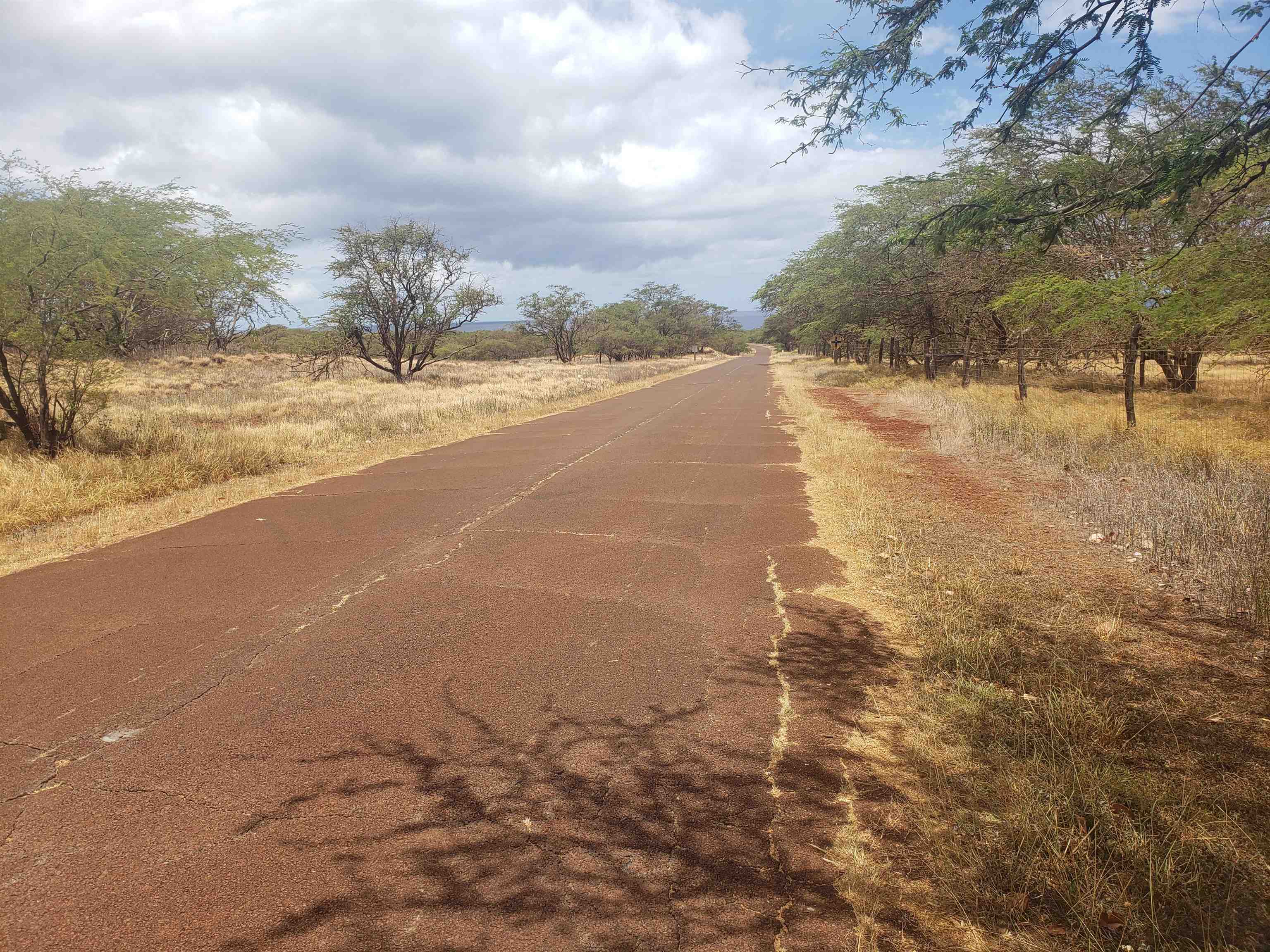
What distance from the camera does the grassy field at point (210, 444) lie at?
8.27 metres

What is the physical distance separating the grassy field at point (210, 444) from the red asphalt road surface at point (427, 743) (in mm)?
2036

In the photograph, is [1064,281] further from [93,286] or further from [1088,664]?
[93,286]

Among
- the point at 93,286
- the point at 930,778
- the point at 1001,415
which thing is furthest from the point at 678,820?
the point at 1001,415

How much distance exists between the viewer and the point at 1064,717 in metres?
3.58

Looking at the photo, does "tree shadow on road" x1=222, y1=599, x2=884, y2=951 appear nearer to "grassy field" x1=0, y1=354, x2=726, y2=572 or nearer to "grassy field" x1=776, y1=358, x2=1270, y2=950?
"grassy field" x1=776, y1=358, x2=1270, y2=950

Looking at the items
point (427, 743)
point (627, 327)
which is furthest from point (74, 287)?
point (627, 327)

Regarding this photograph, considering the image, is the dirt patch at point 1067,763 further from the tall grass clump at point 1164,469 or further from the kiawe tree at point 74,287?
the kiawe tree at point 74,287

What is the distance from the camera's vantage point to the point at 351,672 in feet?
14.1

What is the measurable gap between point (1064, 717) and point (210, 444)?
13.6 m

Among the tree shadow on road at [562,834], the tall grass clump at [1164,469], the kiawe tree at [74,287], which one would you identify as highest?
the kiawe tree at [74,287]

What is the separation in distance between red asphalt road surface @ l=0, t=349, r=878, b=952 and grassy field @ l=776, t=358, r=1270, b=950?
343 millimetres

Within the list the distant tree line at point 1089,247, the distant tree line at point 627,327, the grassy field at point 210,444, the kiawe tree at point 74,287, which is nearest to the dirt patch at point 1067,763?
the distant tree line at point 1089,247

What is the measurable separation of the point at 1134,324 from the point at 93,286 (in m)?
18.8

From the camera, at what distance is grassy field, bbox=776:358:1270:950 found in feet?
8.04
